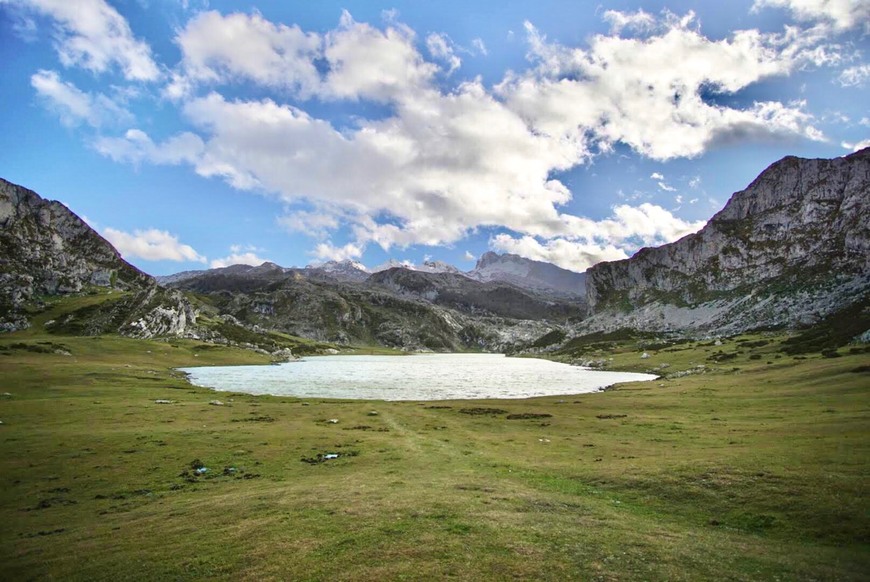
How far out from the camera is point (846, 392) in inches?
Answer: 2267

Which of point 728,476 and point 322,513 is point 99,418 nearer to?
point 322,513

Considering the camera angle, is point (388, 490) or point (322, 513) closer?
point (322, 513)

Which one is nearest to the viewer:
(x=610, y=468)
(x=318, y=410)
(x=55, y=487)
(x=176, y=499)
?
(x=176, y=499)

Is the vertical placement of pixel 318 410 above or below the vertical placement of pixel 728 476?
below

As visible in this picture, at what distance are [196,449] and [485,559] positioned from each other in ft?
114

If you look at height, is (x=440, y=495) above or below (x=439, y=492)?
above

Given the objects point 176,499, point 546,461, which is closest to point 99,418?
point 176,499

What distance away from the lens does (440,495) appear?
26.5 metres

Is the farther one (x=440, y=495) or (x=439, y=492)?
(x=439, y=492)

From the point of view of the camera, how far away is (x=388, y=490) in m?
27.7

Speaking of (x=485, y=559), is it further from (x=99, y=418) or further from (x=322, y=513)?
(x=99, y=418)

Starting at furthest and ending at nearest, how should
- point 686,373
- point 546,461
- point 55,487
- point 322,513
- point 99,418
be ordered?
point 686,373 < point 99,418 < point 546,461 < point 55,487 < point 322,513

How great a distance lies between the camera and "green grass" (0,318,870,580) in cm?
1694

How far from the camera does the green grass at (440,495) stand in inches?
667
